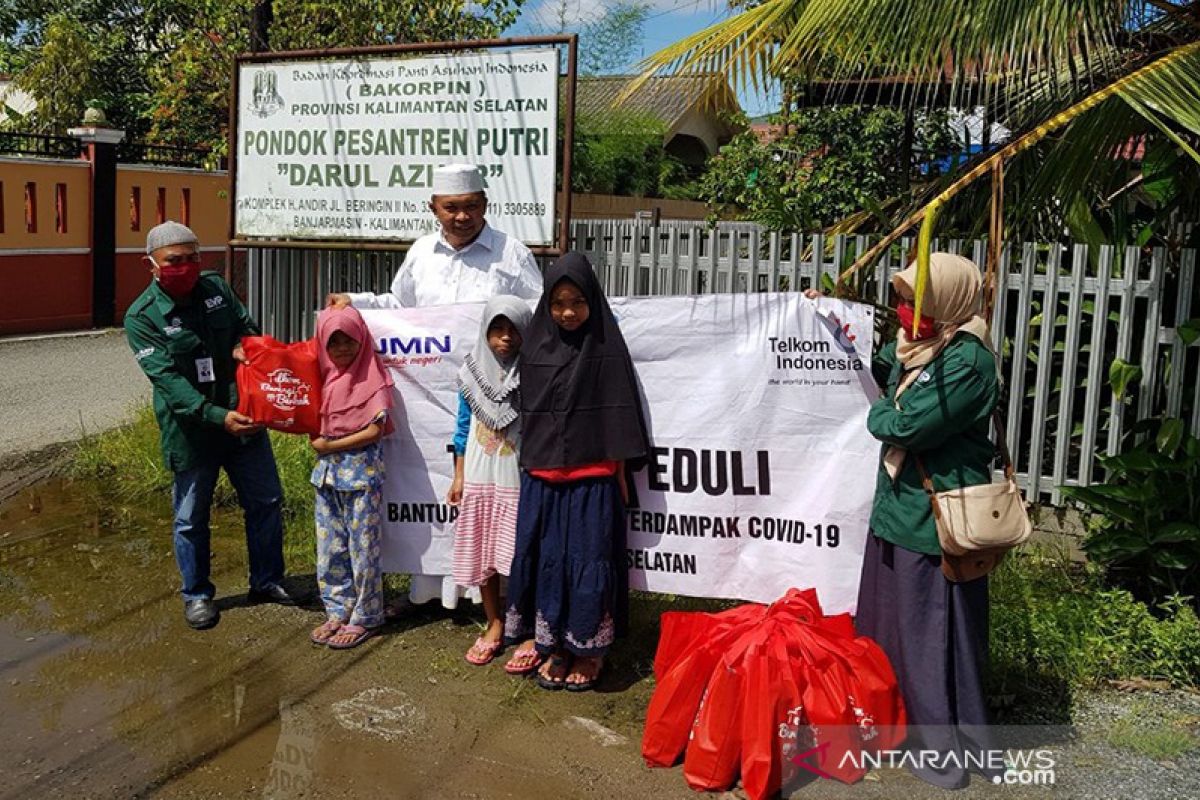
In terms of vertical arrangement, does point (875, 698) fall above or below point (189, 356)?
below

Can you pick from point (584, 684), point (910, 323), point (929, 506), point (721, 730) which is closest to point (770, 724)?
point (721, 730)

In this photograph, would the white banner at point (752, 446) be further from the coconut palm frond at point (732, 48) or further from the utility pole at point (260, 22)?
the utility pole at point (260, 22)

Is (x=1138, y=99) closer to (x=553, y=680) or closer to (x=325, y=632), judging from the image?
(x=553, y=680)

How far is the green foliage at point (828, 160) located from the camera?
9258 mm

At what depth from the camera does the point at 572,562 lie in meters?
4.07

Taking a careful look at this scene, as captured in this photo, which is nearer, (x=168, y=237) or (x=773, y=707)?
(x=773, y=707)

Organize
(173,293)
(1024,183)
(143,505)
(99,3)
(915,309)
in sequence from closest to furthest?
(915,309) < (173,293) < (1024,183) < (143,505) < (99,3)

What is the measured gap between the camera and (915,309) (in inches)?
131

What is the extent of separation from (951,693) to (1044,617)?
1.08 metres

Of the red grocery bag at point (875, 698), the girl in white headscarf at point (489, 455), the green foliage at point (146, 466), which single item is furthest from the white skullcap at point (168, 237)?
the red grocery bag at point (875, 698)

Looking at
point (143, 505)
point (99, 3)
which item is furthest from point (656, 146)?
point (143, 505)

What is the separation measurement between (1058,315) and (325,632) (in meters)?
3.55

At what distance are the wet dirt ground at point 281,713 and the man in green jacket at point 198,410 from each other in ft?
0.69

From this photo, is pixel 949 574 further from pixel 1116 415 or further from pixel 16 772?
pixel 16 772
